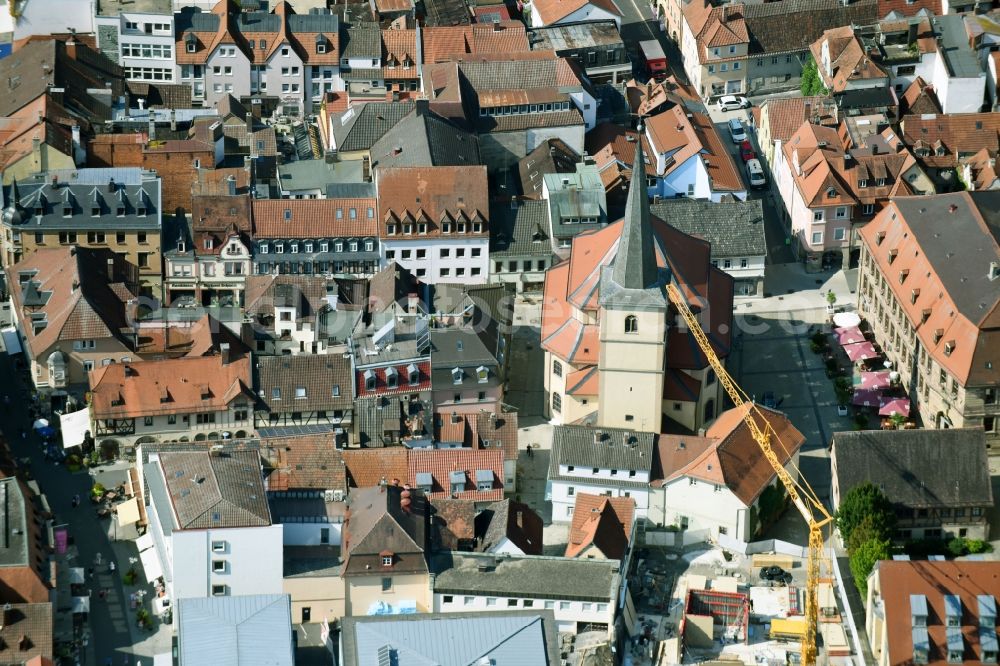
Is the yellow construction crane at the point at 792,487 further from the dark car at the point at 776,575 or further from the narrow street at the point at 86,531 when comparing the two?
the narrow street at the point at 86,531

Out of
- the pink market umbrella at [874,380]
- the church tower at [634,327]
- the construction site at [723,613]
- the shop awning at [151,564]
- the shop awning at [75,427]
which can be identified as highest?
the church tower at [634,327]

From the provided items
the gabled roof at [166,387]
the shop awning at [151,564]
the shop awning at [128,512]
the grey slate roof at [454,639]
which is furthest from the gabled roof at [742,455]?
the shop awning at [128,512]

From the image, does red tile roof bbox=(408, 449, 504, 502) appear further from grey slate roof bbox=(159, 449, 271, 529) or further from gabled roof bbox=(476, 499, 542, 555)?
grey slate roof bbox=(159, 449, 271, 529)

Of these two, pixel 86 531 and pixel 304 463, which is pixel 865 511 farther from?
pixel 86 531

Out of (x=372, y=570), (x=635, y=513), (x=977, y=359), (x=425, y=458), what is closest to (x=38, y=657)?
(x=372, y=570)

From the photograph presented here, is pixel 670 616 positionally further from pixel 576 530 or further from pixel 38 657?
pixel 38 657

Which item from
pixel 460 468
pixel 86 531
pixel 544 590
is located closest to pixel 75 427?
pixel 86 531

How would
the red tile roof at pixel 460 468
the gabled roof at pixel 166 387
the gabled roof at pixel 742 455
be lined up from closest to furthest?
1. the gabled roof at pixel 742 455
2. the red tile roof at pixel 460 468
3. the gabled roof at pixel 166 387
